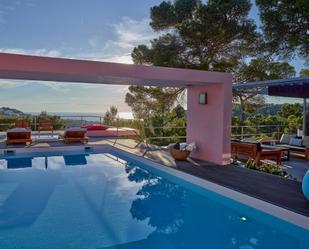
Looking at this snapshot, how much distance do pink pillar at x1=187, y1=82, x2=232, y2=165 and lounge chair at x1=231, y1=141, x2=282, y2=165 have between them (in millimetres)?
905

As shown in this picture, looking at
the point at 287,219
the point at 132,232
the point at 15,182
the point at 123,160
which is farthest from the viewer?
the point at 123,160

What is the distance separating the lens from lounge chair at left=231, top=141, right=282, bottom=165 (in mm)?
8727

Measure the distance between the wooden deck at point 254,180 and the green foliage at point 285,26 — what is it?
6854 mm

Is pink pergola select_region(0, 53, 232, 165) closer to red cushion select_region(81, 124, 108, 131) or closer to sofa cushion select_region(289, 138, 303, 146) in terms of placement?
sofa cushion select_region(289, 138, 303, 146)

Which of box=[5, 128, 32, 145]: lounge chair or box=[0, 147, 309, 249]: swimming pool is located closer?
box=[0, 147, 309, 249]: swimming pool

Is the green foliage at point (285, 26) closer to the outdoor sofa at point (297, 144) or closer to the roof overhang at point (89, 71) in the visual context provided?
the outdoor sofa at point (297, 144)

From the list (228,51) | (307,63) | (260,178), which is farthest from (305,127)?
(260,178)

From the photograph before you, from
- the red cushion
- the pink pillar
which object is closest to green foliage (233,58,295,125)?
the pink pillar

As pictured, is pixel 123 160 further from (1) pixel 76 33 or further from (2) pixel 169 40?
(2) pixel 169 40

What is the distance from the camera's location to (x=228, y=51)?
53.9ft

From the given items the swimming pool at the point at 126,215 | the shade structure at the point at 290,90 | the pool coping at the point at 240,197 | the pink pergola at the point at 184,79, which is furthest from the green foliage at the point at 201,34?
the swimming pool at the point at 126,215

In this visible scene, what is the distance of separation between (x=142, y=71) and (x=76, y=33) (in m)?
6.83

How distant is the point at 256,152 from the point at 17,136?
331 inches

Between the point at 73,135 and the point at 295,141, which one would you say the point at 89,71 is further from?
the point at 295,141
